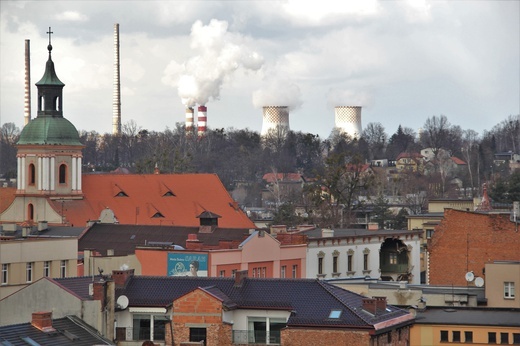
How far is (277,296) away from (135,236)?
34855mm

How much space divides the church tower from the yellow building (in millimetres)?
51233

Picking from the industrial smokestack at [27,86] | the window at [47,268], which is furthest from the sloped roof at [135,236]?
the industrial smokestack at [27,86]

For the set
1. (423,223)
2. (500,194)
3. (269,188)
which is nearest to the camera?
(423,223)

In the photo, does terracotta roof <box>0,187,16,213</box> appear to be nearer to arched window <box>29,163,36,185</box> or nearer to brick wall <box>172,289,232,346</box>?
arched window <box>29,163,36,185</box>

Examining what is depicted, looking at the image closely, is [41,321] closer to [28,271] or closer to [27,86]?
[28,271]

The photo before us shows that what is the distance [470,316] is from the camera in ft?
181

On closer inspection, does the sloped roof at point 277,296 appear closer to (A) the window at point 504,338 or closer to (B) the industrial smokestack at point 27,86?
(A) the window at point 504,338

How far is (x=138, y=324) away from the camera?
1869 inches

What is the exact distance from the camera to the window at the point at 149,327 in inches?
1858

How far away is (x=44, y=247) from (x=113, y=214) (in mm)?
29695

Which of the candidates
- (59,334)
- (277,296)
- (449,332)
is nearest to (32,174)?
(449,332)

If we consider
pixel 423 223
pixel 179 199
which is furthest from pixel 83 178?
pixel 423 223

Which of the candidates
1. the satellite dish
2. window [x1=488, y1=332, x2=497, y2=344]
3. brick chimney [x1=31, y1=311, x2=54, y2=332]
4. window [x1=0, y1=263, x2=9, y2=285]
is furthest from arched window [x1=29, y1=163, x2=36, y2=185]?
brick chimney [x1=31, y1=311, x2=54, y2=332]

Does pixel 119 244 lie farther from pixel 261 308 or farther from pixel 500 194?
pixel 500 194
